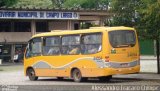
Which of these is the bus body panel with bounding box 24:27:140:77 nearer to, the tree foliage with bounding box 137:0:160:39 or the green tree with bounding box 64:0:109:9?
the tree foliage with bounding box 137:0:160:39

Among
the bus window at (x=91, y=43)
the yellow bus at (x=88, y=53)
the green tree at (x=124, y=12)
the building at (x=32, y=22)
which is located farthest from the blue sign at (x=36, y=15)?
the bus window at (x=91, y=43)

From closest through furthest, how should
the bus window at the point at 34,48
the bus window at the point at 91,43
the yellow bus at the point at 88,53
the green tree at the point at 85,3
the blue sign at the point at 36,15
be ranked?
the yellow bus at the point at 88,53
the bus window at the point at 91,43
the bus window at the point at 34,48
the blue sign at the point at 36,15
the green tree at the point at 85,3

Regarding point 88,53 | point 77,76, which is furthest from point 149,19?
point 77,76

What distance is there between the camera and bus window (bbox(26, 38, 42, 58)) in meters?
30.0

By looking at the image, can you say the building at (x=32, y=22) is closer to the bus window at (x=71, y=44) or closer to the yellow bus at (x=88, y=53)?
the yellow bus at (x=88, y=53)

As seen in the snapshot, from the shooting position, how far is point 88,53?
2605cm

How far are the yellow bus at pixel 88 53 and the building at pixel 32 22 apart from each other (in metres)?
28.8

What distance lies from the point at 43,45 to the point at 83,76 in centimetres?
431

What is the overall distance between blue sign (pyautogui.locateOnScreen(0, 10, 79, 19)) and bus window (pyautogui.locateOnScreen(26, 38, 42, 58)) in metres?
26.3

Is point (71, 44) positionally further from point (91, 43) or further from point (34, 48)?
point (34, 48)

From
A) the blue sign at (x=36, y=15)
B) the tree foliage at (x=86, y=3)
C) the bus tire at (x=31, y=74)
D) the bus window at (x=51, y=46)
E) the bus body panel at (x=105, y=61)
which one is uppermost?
the tree foliage at (x=86, y=3)

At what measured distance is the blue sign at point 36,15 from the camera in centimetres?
5666

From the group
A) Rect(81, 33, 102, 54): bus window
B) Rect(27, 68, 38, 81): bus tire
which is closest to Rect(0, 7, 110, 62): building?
Rect(27, 68, 38, 81): bus tire

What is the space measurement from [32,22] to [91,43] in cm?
3537
